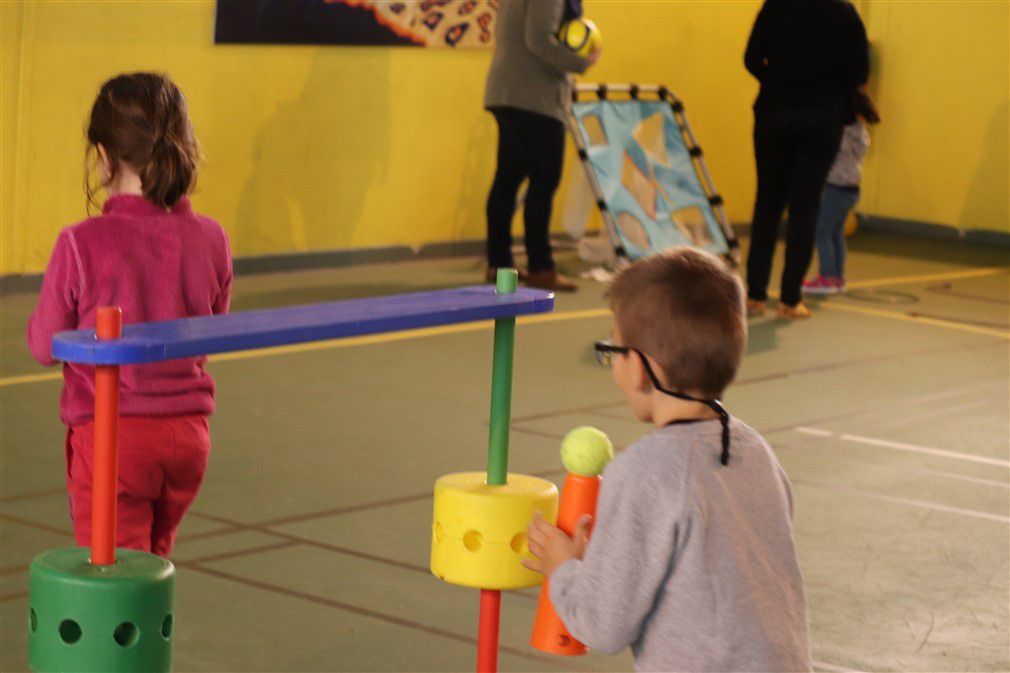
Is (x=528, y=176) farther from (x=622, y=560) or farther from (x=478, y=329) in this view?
(x=622, y=560)

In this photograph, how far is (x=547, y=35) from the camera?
346 inches

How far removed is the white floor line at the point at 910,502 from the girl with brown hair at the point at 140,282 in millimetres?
3129

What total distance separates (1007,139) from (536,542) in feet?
37.5

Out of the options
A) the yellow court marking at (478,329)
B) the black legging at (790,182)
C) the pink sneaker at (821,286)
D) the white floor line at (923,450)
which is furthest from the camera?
the pink sneaker at (821,286)

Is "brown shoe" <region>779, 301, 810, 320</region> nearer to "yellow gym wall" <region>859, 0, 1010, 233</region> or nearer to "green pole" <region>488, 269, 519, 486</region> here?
"yellow gym wall" <region>859, 0, 1010, 233</region>

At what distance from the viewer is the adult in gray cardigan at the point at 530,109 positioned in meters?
8.84

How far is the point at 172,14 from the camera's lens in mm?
9070

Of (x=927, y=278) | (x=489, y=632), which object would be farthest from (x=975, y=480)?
(x=927, y=278)

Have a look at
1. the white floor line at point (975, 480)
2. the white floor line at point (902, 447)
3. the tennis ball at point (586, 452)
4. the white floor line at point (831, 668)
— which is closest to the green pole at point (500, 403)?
the tennis ball at point (586, 452)

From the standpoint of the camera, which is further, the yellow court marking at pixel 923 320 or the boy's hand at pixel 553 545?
the yellow court marking at pixel 923 320

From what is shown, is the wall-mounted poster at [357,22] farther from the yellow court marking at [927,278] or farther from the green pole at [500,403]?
the green pole at [500,403]

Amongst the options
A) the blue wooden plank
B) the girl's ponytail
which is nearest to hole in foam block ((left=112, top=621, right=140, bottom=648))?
the blue wooden plank

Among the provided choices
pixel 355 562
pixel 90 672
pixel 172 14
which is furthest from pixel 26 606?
pixel 172 14

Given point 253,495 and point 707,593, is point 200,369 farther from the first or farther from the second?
point 253,495
